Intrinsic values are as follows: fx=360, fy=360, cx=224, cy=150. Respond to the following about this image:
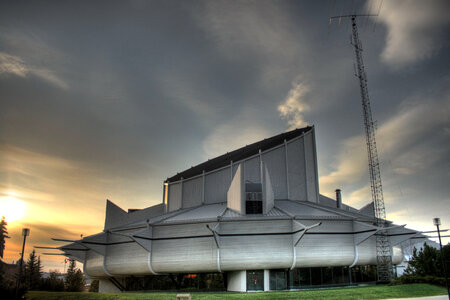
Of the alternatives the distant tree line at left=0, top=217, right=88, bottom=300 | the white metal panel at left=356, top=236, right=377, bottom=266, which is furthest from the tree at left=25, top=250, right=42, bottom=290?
the white metal panel at left=356, top=236, right=377, bottom=266

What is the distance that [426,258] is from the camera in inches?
1251

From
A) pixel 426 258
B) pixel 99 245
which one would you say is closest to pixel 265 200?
pixel 426 258

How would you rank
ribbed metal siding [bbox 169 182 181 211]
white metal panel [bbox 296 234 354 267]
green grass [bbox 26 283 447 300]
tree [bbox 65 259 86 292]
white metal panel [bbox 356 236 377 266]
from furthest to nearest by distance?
tree [bbox 65 259 86 292], ribbed metal siding [bbox 169 182 181 211], white metal panel [bbox 356 236 377 266], white metal panel [bbox 296 234 354 267], green grass [bbox 26 283 447 300]

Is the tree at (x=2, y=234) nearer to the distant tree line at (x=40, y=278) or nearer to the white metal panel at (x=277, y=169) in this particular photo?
the distant tree line at (x=40, y=278)

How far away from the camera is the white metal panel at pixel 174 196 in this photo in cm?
4522

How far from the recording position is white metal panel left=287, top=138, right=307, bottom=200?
42.0m

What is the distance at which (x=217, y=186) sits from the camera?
4216 centimetres

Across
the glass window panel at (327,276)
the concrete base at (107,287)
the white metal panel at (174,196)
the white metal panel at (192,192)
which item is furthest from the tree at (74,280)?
the glass window panel at (327,276)

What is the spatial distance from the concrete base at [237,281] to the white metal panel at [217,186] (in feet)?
33.4

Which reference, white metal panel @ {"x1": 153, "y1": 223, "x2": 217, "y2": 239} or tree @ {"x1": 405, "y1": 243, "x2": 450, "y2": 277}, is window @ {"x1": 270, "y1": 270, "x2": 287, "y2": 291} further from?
tree @ {"x1": 405, "y1": 243, "x2": 450, "y2": 277}

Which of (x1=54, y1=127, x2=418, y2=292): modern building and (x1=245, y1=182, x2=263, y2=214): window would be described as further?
(x1=245, y1=182, x2=263, y2=214): window

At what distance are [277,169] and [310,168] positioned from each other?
496 cm

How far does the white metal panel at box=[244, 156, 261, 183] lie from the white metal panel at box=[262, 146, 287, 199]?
3.25 feet

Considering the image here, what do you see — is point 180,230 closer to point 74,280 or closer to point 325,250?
point 325,250
